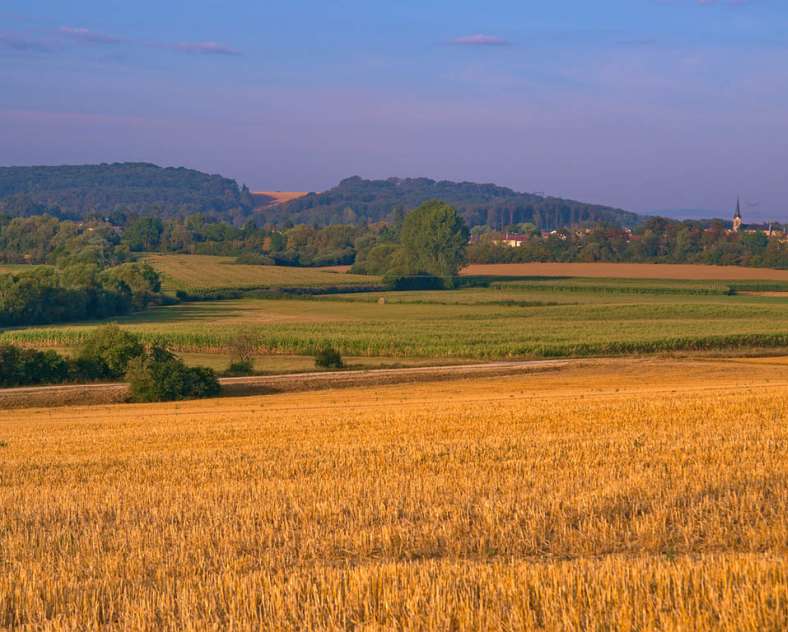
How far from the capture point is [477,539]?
10797 mm

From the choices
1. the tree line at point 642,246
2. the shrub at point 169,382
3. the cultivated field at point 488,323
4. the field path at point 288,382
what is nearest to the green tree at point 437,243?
the tree line at point 642,246

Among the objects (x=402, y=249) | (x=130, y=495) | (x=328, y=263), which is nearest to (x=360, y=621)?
(x=130, y=495)

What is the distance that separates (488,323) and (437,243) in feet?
232

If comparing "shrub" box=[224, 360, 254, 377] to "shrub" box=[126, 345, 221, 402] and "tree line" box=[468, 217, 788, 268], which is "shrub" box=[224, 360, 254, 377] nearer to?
"shrub" box=[126, 345, 221, 402]

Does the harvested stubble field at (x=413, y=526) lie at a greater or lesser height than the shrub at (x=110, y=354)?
greater

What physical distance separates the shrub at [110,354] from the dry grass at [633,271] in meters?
87.1

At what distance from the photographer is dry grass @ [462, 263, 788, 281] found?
127 m

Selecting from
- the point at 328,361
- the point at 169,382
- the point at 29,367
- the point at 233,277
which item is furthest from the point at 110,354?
the point at 233,277

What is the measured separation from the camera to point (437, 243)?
14850 cm

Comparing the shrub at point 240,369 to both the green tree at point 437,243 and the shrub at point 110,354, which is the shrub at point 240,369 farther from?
the green tree at point 437,243

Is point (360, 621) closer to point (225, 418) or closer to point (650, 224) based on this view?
point (225, 418)

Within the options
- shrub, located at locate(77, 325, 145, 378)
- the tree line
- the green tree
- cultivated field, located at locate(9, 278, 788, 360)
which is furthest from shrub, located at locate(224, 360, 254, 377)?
the tree line

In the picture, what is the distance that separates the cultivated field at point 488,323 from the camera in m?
62.7

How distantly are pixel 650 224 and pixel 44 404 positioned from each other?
151296 millimetres
